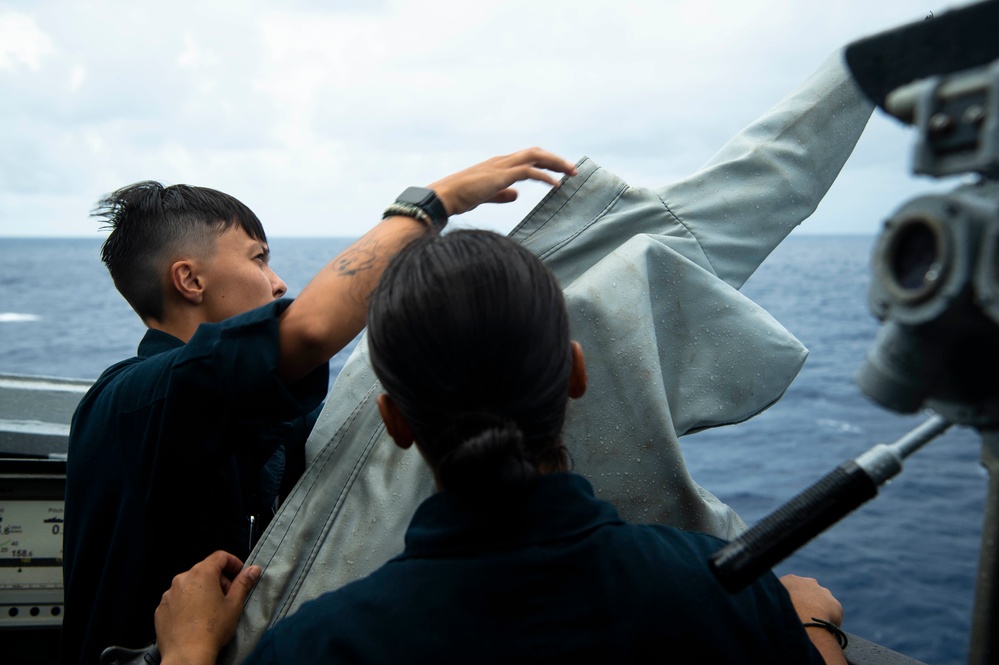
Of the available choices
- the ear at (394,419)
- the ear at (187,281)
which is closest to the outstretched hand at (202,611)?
the ear at (394,419)

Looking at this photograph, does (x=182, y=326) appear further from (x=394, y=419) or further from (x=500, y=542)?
(x=500, y=542)

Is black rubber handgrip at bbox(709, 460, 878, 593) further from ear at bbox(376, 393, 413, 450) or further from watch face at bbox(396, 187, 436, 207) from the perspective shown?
watch face at bbox(396, 187, 436, 207)

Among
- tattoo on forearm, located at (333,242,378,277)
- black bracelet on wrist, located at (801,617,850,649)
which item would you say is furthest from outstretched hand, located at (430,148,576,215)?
black bracelet on wrist, located at (801,617,850,649)

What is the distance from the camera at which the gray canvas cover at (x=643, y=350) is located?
1.44 m

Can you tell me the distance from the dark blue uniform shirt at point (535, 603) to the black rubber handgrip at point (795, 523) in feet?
0.49

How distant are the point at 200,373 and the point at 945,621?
6670 mm

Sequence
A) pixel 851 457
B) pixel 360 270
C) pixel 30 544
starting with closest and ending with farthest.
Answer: pixel 360 270 < pixel 30 544 < pixel 851 457

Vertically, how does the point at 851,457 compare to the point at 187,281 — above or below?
below

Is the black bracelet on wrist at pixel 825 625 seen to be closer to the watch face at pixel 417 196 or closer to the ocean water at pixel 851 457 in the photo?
the ocean water at pixel 851 457

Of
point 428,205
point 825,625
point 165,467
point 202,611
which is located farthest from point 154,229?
point 825,625

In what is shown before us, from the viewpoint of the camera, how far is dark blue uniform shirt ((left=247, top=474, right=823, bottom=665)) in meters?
0.96

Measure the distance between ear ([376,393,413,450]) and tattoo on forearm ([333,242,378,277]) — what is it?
38 centimetres

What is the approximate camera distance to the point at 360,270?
1434 millimetres

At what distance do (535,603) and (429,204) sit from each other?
0.79 meters
